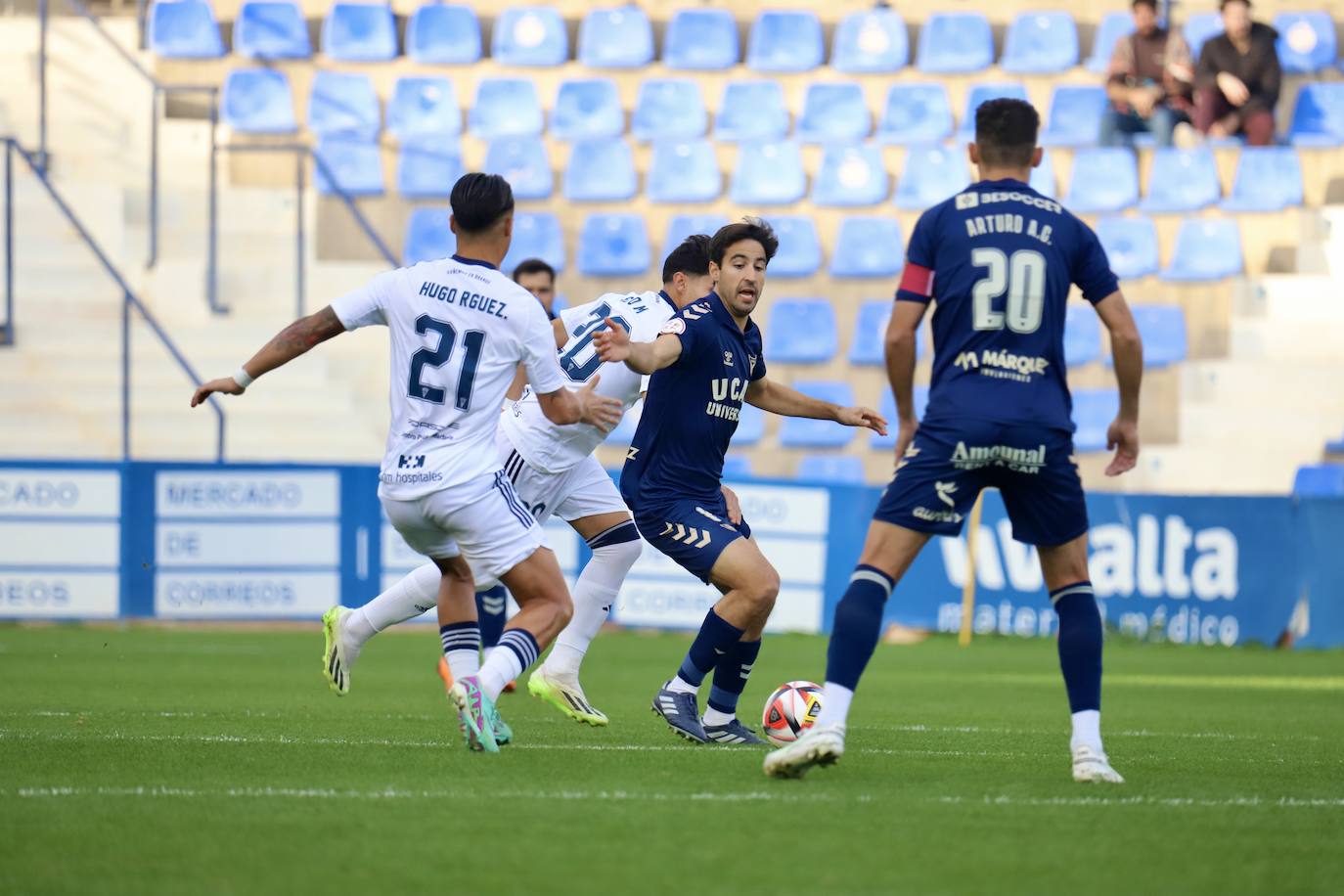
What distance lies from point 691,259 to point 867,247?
11.4 m

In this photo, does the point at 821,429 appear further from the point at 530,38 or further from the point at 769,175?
the point at 530,38

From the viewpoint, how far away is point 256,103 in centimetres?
1977

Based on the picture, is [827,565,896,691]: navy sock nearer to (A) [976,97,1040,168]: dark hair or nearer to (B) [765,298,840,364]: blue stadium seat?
(A) [976,97,1040,168]: dark hair

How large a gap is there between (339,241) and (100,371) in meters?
3.08

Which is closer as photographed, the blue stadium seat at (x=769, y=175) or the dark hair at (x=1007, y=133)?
the dark hair at (x=1007, y=133)

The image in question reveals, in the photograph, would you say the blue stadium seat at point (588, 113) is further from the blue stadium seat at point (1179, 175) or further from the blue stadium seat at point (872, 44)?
the blue stadium seat at point (1179, 175)

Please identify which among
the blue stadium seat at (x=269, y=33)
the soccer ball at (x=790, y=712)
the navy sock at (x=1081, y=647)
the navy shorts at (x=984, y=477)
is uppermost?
the blue stadium seat at (x=269, y=33)

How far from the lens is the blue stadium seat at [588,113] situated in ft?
65.6

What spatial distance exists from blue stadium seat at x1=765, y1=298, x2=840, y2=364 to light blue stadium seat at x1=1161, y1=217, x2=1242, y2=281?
12.3 feet

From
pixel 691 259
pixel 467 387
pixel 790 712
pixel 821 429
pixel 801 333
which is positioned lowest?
pixel 790 712

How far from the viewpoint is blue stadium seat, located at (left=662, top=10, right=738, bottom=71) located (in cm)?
2042

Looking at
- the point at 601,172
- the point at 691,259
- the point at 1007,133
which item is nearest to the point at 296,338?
the point at 691,259

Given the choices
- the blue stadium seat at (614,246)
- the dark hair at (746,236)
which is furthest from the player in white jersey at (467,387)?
the blue stadium seat at (614,246)

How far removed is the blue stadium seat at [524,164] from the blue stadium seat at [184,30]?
3.50 meters
